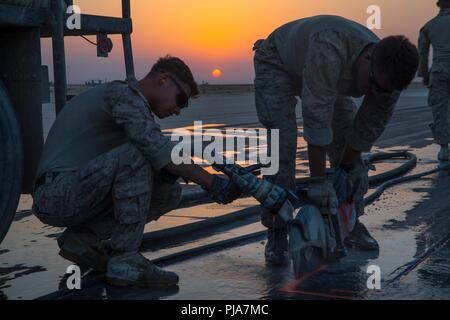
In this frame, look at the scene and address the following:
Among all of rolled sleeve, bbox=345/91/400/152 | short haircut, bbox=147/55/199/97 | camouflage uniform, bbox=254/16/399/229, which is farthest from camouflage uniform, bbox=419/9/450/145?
short haircut, bbox=147/55/199/97

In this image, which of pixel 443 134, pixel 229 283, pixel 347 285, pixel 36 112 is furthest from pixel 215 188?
pixel 443 134

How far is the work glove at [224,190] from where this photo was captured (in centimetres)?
424

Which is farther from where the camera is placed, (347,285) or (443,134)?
(443,134)

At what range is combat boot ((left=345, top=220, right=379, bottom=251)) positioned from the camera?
5219mm

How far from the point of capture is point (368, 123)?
17.0ft

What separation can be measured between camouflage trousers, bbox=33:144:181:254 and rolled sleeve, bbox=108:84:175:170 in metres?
0.09

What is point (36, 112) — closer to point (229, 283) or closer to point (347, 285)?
point (229, 283)

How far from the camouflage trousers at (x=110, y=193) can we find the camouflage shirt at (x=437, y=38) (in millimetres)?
6558

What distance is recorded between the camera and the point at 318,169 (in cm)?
454

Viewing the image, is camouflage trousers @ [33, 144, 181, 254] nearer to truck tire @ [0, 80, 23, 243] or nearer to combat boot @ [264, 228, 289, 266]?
truck tire @ [0, 80, 23, 243]

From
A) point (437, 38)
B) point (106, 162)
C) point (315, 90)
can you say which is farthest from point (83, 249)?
point (437, 38)

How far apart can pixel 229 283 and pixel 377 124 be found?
5.19 ft

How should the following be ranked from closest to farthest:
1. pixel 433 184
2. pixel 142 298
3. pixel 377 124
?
1. pixel 142 298
2. pixel 377 124
3. pixel 433 184

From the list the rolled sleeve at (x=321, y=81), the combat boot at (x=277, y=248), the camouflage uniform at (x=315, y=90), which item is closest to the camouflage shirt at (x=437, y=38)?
the camouflage uniform at (x=315, y=90)
